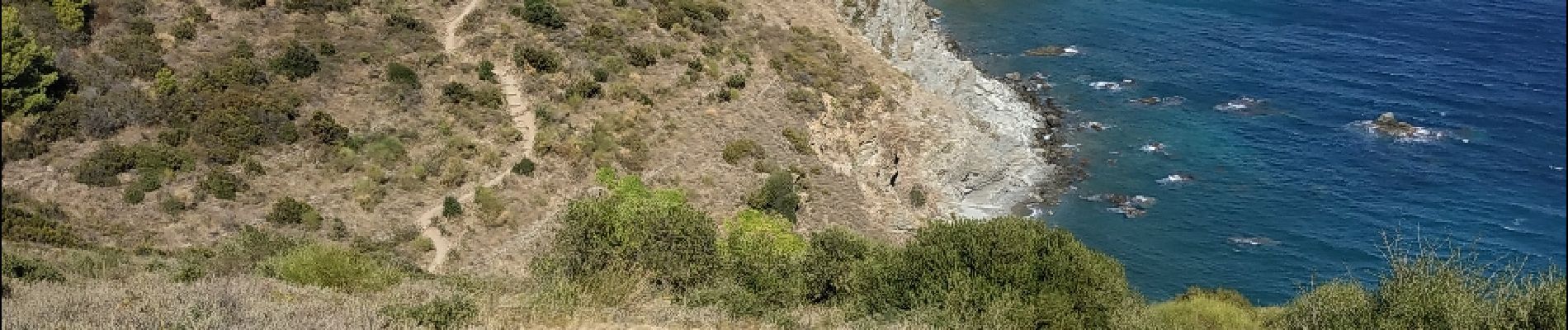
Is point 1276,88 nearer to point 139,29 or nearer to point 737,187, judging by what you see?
point 737,187

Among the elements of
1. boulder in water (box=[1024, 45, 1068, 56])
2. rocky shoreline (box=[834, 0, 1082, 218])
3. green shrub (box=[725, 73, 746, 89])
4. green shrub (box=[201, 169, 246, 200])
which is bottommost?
boulder in water (box=[1024, 45, 1068, 56])

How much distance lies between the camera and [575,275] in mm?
24625

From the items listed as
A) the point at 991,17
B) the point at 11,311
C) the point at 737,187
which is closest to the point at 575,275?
the point at 11,311

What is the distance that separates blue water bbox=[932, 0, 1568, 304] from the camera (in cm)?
6016

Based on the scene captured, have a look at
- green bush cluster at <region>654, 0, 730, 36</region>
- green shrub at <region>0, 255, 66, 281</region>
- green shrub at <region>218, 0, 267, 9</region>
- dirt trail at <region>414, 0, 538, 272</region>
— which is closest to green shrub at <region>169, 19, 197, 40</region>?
green shrub at <region>218, 0, 267, 9</region>

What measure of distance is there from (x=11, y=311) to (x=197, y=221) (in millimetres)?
25402

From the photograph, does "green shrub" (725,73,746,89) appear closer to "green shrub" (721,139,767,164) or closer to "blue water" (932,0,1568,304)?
"green shrub" (721,139,767,164)

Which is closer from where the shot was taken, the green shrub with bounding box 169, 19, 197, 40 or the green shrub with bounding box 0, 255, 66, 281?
the green shrub with bounding box 0, 255, 66, 281

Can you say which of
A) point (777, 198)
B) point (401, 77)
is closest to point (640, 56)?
point (401, 77)

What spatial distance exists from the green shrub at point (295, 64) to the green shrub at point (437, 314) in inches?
1289

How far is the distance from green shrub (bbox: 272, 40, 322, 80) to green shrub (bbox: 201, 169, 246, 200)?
7058 millimetres

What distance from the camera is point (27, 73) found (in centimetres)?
3938

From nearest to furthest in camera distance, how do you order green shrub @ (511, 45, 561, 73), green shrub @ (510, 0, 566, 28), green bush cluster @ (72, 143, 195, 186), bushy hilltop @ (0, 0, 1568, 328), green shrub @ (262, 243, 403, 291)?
bushy hilltop @ (0, 0, 1568, 328), green shrub @ (262, 243, 403, 291), green bush cluster @ (72, 143, 195, 186), green shrub @ (511, 45, 561, 73), green shrub @ (510, 0, 566, 28)

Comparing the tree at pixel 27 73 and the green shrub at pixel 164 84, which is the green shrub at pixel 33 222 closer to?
the tree at pixel 27 73
